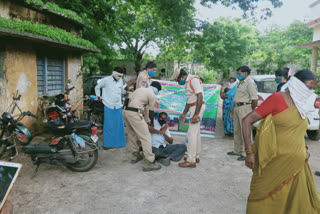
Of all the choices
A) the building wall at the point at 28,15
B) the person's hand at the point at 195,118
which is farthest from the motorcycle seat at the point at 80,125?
the building wall at the point at 28,15

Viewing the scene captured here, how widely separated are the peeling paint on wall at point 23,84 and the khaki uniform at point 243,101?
4.92 metres

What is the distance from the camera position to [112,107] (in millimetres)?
5844

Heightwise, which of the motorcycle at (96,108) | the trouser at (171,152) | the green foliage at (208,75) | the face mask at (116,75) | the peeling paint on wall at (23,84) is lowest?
the trouser at (171,152)

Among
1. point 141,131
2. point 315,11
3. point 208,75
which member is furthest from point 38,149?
point 208,75

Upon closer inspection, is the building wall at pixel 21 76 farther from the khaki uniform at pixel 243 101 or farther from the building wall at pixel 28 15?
the khaki uniform at pixel 243 101

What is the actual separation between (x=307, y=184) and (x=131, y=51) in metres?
20.5

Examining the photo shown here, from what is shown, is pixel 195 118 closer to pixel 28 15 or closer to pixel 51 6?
pixel 28 15

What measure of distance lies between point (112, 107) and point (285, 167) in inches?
162

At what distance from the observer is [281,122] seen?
7.89ft

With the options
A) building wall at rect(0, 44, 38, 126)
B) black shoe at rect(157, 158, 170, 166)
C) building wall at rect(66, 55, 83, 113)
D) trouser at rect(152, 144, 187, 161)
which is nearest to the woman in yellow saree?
black shoe at rect(157, 158, 170, 166)

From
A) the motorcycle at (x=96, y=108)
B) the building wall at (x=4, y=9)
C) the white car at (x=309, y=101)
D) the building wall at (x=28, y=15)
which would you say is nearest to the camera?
the building wall at (x=4, y=9)

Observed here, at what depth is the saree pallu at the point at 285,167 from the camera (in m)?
2.40

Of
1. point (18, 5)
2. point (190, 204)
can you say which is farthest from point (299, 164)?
point (18, 5)

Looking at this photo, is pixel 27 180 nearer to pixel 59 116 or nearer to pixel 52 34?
pixel 59 116
